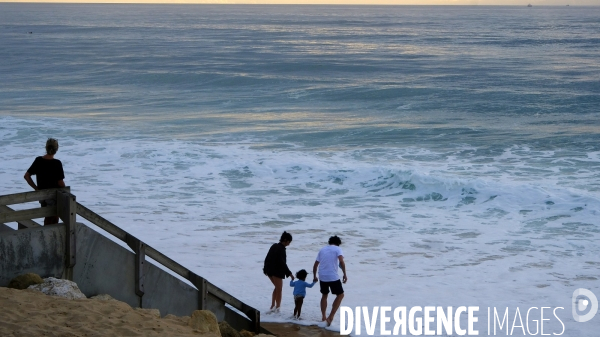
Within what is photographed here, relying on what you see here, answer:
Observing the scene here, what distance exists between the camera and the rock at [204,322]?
658cm

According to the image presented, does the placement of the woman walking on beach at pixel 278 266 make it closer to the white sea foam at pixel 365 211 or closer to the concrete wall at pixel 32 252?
the white sea foam at pixel 365 211

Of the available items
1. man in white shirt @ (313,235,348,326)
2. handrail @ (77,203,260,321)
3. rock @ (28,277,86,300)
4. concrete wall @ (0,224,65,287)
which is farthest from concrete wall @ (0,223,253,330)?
man in white shirt @ (313,235,348,326)

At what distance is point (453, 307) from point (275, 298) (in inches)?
91.1

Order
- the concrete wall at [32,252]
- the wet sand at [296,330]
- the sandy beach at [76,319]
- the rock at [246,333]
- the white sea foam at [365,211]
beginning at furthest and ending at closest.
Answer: the white sea foam at [365,211], the wet sand at [296,330], the rock at [246,333], the concrete wall at [32,252], the sandy beach at [76,319]

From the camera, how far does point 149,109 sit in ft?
99.2

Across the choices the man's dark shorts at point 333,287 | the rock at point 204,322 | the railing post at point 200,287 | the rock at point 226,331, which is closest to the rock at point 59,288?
the rock at point 204,322

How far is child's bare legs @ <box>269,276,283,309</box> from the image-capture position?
887 cm

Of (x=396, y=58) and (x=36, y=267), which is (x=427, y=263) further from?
(x=396, y=58)

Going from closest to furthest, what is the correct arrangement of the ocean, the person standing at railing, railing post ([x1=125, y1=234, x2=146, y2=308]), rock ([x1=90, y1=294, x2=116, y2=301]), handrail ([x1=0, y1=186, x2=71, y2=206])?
handrail ([x1=0, y1=186, x2=71, y2=206]), rock ([x1=90, y1=294, x2=116, y2=301]), railing post ([x1=125, y1=234, x2=146, y2=308]), the person standing at railing, the ocean

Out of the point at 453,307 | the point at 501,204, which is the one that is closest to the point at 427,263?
the point at 453,307

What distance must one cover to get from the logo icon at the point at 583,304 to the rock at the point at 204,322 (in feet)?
15.8

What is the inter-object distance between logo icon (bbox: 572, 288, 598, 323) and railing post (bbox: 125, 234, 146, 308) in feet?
17.6

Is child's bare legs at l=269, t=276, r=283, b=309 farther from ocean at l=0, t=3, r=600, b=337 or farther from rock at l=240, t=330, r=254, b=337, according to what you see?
rock at l=240, t=330, r=254, b=337

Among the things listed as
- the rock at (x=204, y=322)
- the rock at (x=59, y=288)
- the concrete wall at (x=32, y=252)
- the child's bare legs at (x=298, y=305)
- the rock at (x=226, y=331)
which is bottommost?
the rock at (x=226, y=331)
